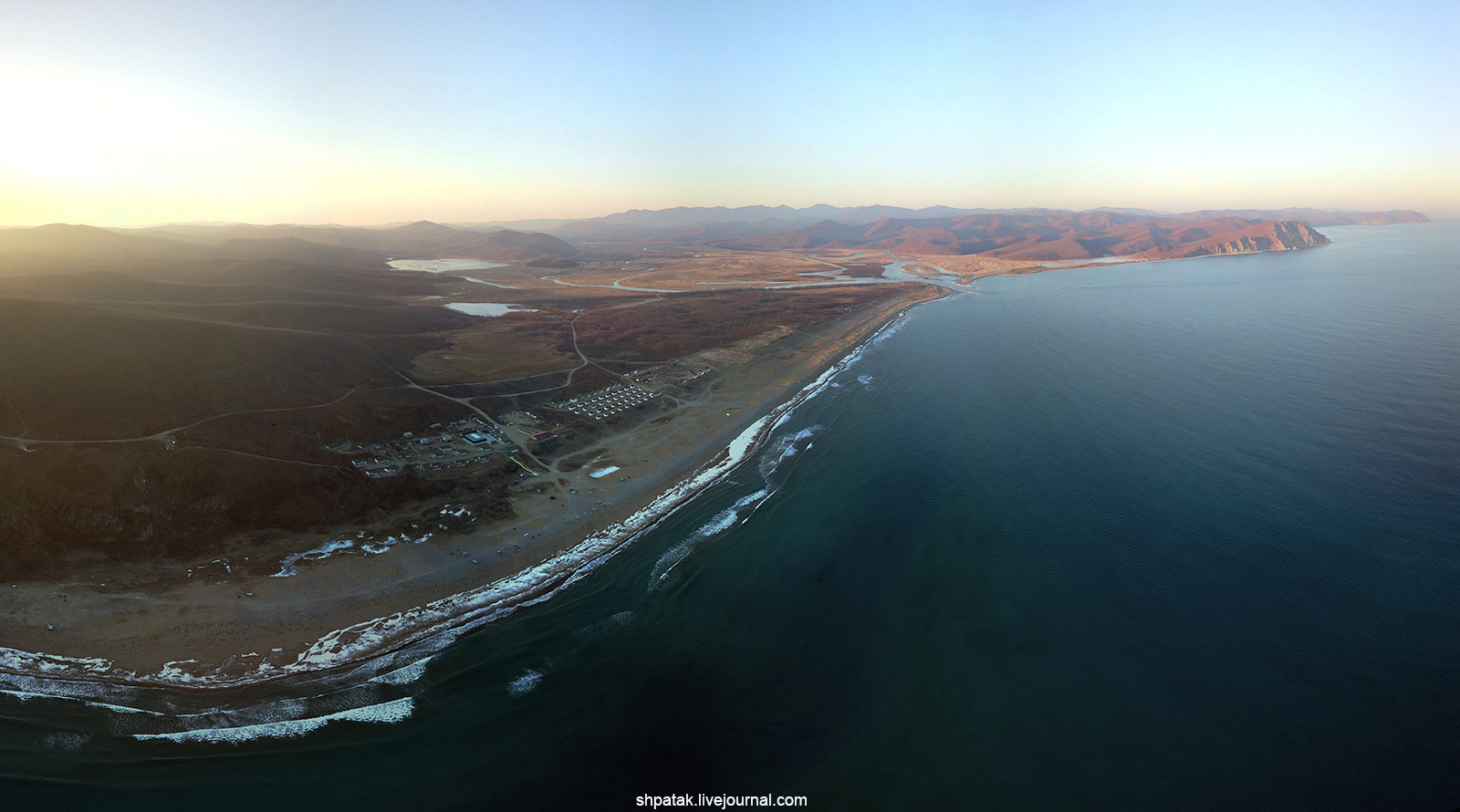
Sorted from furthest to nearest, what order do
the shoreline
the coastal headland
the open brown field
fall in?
Answer: the open brown field → the coastal headland → the shoreline

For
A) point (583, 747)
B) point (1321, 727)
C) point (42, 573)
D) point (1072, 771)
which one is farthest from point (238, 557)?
point (1321, 727)

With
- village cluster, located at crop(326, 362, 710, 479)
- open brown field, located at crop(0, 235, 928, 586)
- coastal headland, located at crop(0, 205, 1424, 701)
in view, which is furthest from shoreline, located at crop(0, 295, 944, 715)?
village cluster, located at crop(326, 362, 710, 479)

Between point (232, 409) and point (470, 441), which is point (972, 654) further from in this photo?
point (232, 409)

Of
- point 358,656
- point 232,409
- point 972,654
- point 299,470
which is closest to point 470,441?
point 299,470

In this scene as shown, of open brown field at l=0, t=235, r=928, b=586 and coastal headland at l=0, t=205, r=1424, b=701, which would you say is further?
open brown field at l=0, t=235, r=928, b=586

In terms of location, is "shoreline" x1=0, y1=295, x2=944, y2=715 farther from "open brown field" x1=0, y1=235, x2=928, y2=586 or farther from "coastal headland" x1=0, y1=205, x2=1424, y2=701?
"open brown field" x1=0, y1=235, x2=928, y2=586
